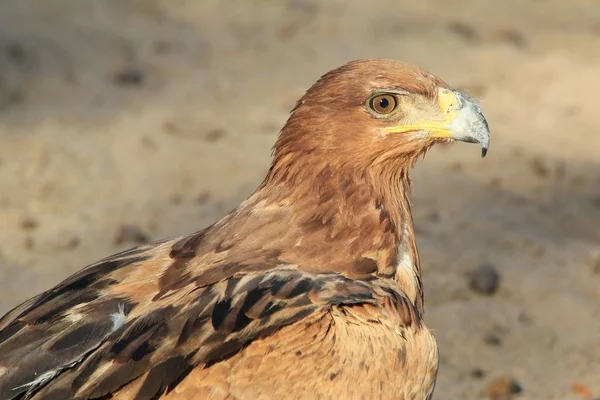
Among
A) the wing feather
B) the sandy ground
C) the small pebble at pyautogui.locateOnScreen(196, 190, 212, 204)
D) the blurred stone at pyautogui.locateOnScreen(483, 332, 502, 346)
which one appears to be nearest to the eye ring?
the wing feather

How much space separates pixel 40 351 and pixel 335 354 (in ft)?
3.13

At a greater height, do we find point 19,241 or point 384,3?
point 384,3

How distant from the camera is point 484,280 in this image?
6465 mm

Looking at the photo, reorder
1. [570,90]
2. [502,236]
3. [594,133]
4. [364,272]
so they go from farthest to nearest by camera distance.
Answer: [570,90] < [594,133] < [502,236] < [364,272]

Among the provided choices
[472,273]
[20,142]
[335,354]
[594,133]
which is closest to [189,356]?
[335,354]

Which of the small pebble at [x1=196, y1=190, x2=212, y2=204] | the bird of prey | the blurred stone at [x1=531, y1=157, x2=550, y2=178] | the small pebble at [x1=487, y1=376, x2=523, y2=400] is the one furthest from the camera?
the blurred stone at [x1=531, y1=157, x2=550, y2=178]

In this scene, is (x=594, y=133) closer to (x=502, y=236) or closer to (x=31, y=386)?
(x=502, y=236)

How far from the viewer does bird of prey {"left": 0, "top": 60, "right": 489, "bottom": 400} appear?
152 inches

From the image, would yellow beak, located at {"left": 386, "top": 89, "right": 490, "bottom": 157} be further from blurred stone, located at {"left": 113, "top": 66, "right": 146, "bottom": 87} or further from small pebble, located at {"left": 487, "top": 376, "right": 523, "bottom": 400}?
blurred stone, located at {"left": 113, "top": 66, "right": 146, "bottom": 87}

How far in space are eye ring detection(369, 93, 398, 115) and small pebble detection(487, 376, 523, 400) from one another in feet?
5.75

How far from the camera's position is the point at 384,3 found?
10961 mm

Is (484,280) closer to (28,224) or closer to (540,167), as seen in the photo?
(540,167)

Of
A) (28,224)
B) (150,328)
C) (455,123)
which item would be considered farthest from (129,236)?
(150,328)

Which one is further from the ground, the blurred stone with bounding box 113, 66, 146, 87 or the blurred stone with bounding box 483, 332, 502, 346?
the blurred stone with bounding box 113, 66, 146, 87
